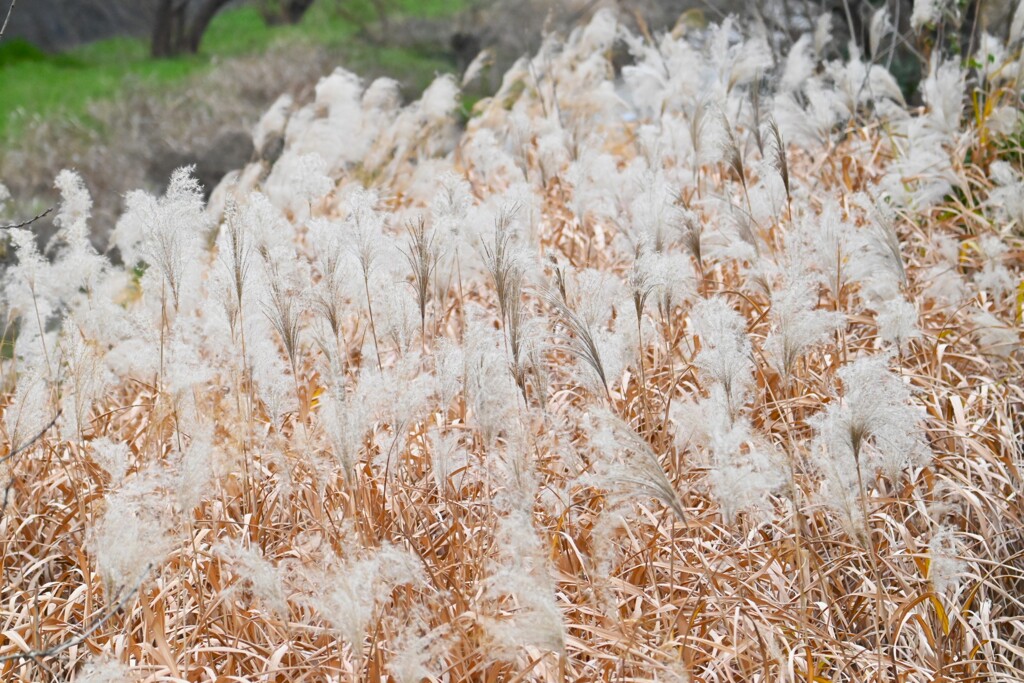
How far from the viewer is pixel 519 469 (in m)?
1.80

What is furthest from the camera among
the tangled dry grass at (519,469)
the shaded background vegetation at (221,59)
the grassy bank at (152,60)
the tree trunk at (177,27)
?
the tree trunk at (177,27)

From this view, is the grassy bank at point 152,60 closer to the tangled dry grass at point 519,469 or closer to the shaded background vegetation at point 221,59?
the shaded background vegetation at point 221,59

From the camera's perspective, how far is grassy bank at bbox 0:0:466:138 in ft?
42.1

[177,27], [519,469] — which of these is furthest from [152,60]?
[519,469]

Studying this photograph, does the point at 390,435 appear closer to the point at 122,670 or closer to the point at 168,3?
the point at 122,670

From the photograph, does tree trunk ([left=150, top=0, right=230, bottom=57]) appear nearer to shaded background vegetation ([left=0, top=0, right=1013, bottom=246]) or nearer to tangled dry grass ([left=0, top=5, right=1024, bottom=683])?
shaded background vegetation ([left=0, top=0, right=1013, bottom=246])

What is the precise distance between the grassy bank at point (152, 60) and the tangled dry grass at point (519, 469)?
9.30 meters

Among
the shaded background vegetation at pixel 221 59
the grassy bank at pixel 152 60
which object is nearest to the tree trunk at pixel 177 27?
the shaded background vegetation at pixel 221 59

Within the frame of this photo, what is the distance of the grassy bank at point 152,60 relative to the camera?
505 inches

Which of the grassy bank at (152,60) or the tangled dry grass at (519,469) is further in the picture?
the grassy bank at (152,60)

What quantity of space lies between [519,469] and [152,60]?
1673 centimetres

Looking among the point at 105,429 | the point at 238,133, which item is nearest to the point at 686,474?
the point at 105,429

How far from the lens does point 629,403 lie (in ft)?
8.25

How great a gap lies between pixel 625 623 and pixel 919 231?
227 centimetres
